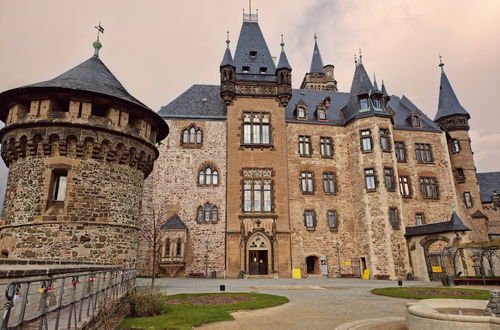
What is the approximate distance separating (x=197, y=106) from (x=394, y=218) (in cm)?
1972

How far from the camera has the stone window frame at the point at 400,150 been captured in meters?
30.9

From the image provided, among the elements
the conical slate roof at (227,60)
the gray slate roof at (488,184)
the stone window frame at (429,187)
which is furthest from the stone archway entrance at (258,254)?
the gray slate roof at (488,184)

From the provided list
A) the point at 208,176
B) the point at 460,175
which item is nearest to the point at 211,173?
the point at 208,176

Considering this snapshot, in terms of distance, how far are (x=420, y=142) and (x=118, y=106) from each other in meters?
28.3

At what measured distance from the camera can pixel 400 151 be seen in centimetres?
3122

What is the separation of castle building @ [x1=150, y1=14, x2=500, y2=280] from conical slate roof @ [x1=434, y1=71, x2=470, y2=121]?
4.08 metres

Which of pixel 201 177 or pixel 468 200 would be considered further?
pixel 468 200

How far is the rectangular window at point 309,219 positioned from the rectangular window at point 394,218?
6151 millimetres

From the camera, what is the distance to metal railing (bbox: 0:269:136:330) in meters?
3.71

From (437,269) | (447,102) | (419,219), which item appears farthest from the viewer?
(447,102)

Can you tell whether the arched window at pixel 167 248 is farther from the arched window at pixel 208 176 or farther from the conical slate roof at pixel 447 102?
the conical slate roof at pixel 447 102

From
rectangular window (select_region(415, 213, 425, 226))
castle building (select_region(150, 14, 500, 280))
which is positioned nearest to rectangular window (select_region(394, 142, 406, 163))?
castle building (select_region(150, 14, 500, 280))

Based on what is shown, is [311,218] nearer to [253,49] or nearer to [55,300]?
[253,49]

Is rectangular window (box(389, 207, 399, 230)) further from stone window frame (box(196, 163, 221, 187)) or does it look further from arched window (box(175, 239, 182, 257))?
arched window (box(175, 239, 182, 257))
